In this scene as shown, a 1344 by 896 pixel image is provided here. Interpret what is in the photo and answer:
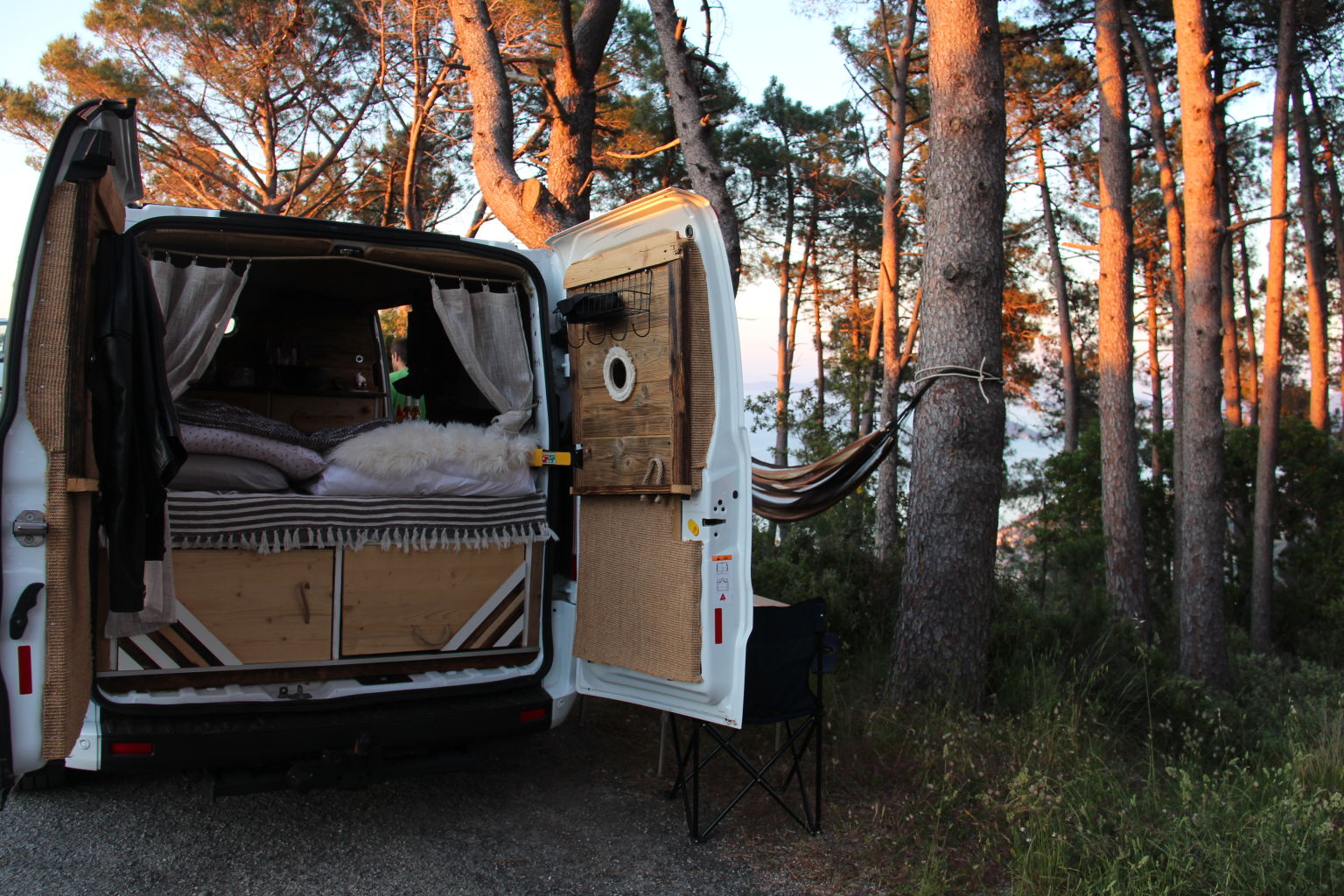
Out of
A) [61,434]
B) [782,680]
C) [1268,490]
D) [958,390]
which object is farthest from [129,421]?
[1268,490]

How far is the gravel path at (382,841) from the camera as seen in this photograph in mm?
2934

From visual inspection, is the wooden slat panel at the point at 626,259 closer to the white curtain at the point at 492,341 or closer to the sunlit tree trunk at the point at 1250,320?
the white curtain at the point at 492,341

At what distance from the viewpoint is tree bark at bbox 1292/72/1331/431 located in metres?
13.7

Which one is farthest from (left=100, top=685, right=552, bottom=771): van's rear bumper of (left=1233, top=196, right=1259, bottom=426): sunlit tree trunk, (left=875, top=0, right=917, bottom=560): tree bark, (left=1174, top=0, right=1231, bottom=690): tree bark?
(left=1233, top=196, right=1259, bottom=426): sunlit tree trunk

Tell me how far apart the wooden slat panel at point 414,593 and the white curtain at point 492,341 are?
1.93ft

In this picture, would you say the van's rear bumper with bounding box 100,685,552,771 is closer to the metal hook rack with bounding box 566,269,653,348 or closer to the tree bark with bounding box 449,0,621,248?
the metal hook rack with bounding box 566,269,653,348

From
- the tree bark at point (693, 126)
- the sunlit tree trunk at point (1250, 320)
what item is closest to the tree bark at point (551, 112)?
the tree bark at point (693, 126)

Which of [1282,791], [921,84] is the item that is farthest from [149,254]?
[921,84]

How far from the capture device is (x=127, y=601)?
2.50 meters

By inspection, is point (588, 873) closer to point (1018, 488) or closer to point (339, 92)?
point (339, 92)

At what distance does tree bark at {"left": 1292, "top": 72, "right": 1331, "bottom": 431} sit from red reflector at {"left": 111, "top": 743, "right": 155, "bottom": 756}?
14960mm

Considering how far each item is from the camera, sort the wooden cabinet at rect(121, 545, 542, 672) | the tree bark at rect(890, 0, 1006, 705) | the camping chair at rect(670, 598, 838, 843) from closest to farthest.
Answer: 1. the wooden cabinet at rect(121, 545, 542, 672)
2. the camping chair at rect(670, 598, 838, 843)
3. the tree bark at rect(890, 0, 1006, 705)

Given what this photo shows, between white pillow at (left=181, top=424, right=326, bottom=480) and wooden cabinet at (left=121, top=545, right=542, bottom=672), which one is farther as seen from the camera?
white pillow at (left=181, top=424, right=326, bottom=480)

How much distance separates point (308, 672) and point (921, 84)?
1494 centimetres
